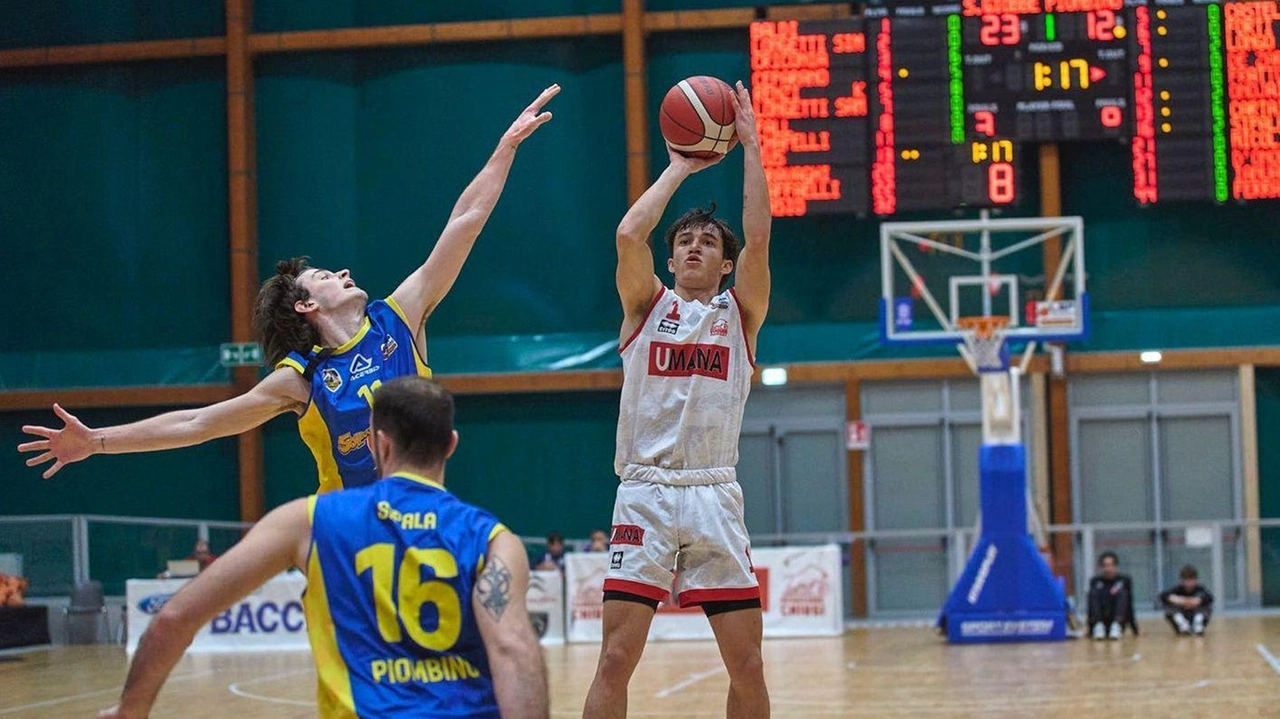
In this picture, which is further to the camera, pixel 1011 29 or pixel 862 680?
pixel 1011 29

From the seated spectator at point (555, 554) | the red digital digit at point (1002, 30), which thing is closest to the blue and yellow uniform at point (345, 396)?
the seated spectator at point (555, 554)

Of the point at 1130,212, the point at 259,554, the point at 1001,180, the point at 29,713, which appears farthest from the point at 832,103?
the point at 259,554

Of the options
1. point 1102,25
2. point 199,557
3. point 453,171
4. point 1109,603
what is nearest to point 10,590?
point 199,557

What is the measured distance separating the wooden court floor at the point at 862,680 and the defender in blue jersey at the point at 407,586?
625 centimetres

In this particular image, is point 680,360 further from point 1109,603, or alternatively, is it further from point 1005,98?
point 1005,98

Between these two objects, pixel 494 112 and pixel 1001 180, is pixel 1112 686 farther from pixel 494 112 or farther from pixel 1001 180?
pixel 494 112

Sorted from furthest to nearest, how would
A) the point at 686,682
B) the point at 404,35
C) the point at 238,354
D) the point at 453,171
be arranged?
the point at 453,171 → the point at 404,35 → the point at 238,354 → the point at 686,682

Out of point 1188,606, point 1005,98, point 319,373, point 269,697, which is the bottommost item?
point 1188,606

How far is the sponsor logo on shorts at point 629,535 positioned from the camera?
5.44 metres

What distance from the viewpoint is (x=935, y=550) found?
2181 cm

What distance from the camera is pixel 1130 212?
22.0m

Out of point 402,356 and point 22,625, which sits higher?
point 402,356

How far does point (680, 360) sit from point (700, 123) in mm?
1040

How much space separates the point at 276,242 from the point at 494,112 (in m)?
3.76
